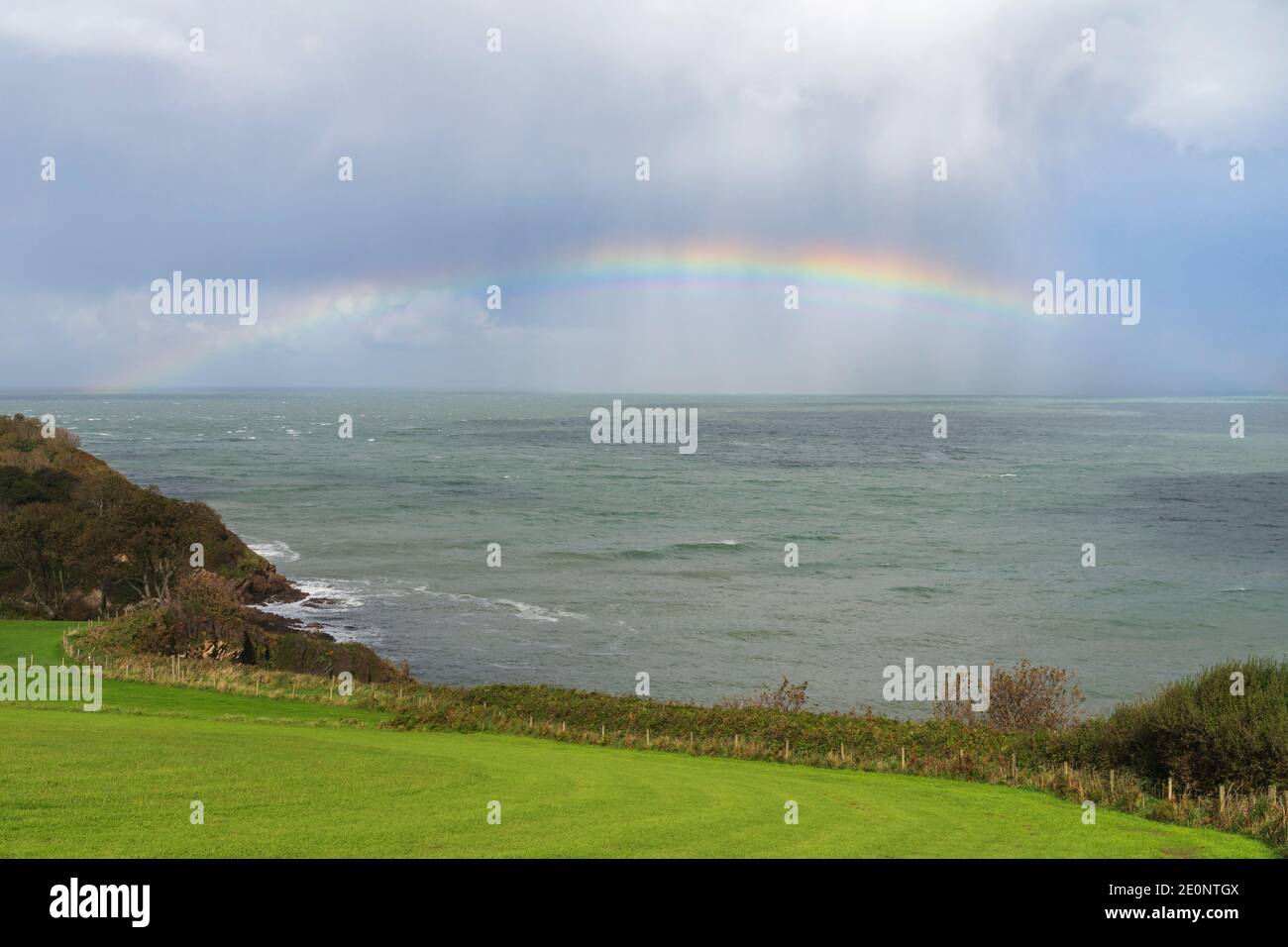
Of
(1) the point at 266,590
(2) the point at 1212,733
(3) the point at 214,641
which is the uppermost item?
(2) the point at 1212,733

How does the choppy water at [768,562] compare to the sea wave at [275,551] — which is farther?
the sea wave at [275,551]

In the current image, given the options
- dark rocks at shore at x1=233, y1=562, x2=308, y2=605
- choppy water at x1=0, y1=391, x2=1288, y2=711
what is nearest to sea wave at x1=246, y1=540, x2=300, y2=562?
choppy water at x1=0, y1=391, x2=1288, y2=711

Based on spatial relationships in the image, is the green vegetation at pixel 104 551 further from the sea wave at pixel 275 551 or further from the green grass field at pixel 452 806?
the green grass field at pixel 452 806

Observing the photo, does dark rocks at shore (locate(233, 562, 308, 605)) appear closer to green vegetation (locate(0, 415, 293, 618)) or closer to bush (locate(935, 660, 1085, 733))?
green vegetation (locate(0, 415, 293, 618))

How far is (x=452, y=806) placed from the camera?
1358 centimetres

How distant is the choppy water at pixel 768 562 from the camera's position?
162ft

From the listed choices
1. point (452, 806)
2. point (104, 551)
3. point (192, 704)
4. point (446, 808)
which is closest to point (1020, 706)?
point (192, 704)

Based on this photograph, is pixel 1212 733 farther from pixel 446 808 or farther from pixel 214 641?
pixel 214 641

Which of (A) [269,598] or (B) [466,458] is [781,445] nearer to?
(B) [466,458]

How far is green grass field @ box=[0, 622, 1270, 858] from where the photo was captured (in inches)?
448

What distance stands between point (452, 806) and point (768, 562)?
61140 millimetres

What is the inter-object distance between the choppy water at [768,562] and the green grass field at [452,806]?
78.5ft

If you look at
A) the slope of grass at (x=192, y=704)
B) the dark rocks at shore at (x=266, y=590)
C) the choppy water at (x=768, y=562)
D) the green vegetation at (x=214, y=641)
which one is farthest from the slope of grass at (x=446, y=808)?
the dark rocks at shore at (x=266, y=590)
